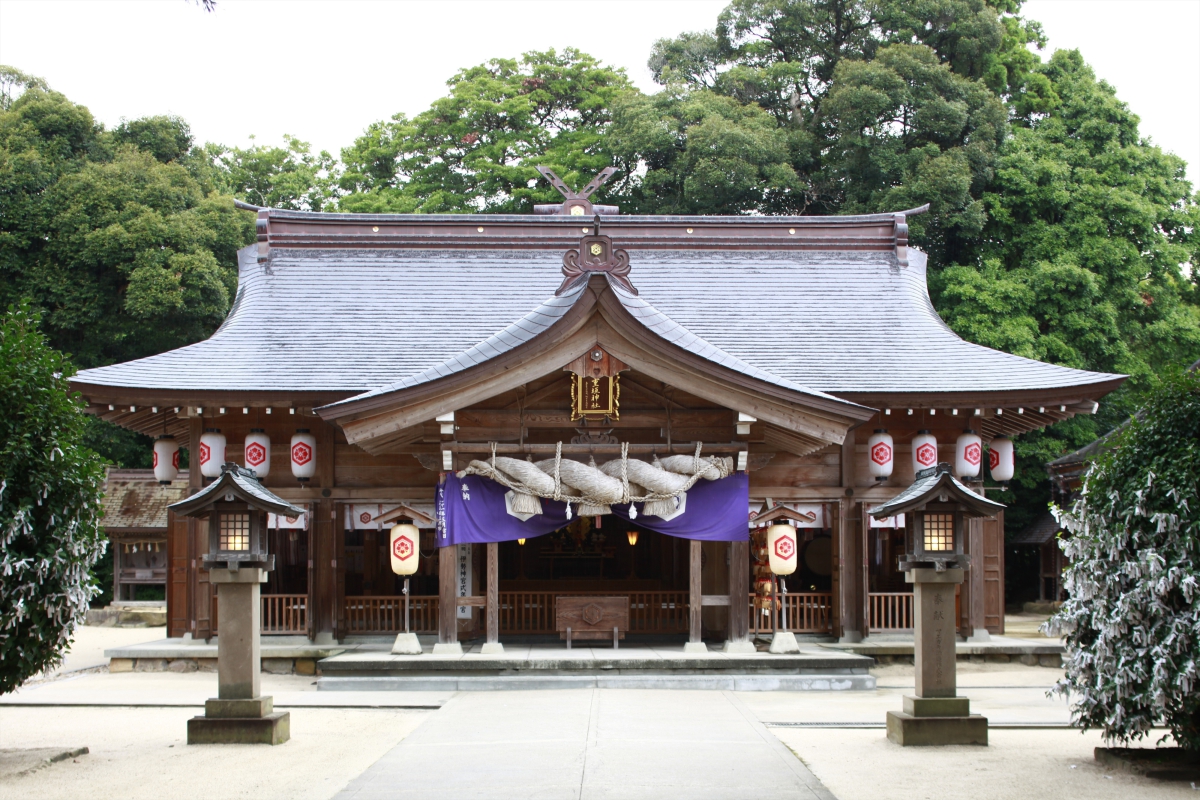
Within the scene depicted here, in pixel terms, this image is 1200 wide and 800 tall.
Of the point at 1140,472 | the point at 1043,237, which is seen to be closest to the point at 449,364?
the point at 1140,472

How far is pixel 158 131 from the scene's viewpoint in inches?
1282

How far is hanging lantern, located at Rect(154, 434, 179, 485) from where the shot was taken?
56.3 ft

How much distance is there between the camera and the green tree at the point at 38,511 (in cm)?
870

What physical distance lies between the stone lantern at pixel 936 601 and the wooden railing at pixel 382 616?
329 inches

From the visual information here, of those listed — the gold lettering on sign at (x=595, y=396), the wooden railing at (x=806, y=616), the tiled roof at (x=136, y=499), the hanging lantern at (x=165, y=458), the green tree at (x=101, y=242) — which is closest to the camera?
the gold lettering on sign at (x=595, y=396)

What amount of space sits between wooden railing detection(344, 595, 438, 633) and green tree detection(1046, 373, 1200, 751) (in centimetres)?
1007

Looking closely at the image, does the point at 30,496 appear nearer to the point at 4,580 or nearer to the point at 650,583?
the point at 4,580

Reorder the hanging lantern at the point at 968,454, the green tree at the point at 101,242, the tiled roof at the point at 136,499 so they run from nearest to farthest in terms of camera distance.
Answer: the hanging lantern at the point at 968,454 < the tiled roof at the point at 136,499 < the green tree at the point at 101,242

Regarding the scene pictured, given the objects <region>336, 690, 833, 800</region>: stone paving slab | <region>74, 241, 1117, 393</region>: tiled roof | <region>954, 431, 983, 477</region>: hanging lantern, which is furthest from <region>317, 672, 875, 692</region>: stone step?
<region>74, 241, 1117, 393</region>: tiled roof

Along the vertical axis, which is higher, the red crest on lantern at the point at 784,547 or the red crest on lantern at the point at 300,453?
the red crest on lantern at the point at 300,453

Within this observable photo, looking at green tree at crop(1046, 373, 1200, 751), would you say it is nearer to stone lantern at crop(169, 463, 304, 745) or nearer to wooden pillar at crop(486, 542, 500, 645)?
stone lantern at crop(169, 463, 304, 745)

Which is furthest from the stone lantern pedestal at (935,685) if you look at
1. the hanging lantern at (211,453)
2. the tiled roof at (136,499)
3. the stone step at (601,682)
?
the tiled roof at (136,499)

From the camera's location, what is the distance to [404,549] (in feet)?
49.0

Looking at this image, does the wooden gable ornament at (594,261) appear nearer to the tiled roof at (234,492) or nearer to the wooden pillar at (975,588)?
the tiled roof at (234,492)
